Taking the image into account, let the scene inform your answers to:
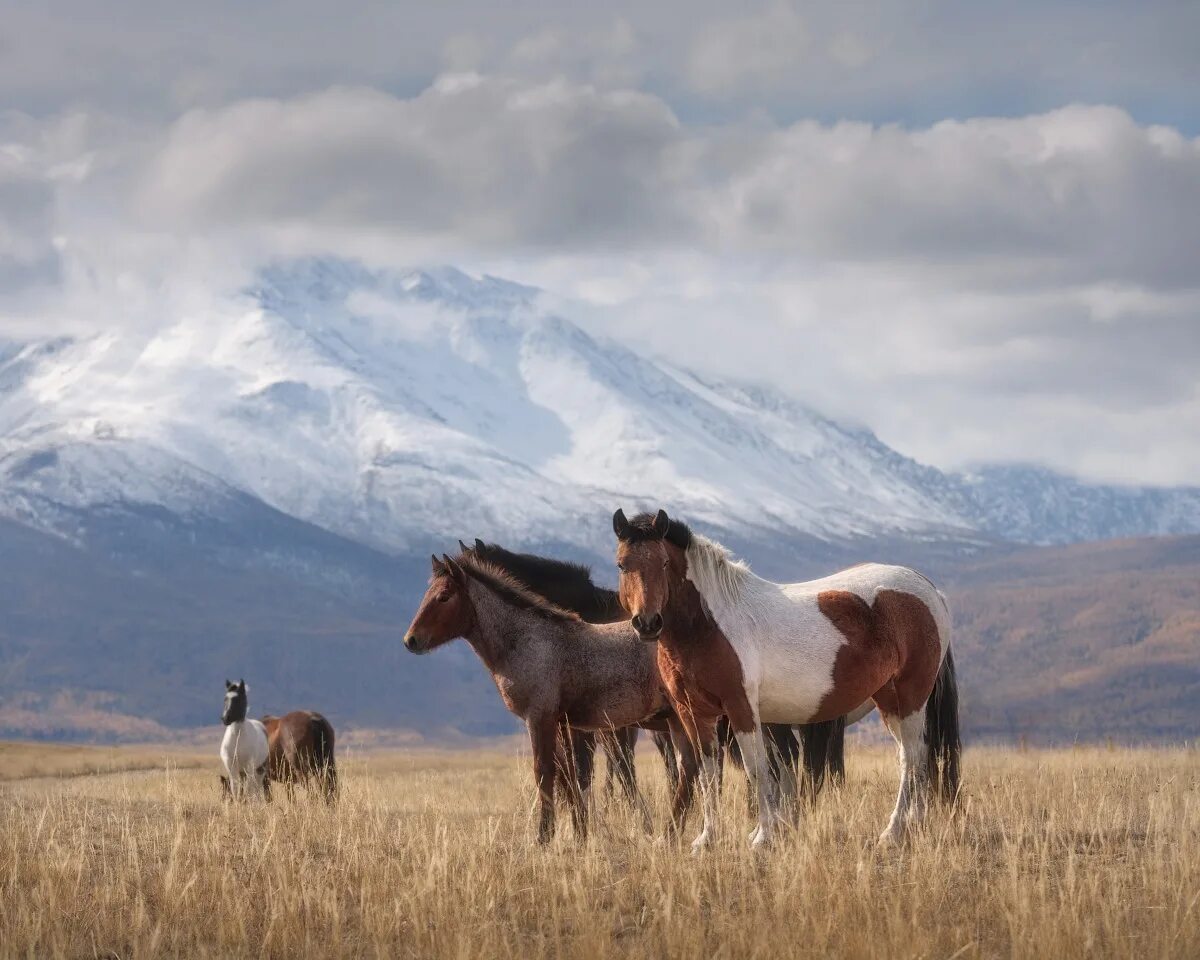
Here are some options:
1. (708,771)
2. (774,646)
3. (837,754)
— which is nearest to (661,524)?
(774,646)

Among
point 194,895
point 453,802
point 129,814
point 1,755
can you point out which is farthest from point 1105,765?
point 1,755

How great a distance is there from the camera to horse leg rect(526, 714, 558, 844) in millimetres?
15258

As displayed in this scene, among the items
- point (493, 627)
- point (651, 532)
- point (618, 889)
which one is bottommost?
point (618, 889)

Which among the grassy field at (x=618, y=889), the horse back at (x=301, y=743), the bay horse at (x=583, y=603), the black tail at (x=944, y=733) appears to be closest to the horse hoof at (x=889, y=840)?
the grassy field at (x=618, y=889)

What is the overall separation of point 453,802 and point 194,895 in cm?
1050

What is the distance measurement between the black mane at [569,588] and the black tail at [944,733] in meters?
3.73

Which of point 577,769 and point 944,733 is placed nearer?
point 944,733

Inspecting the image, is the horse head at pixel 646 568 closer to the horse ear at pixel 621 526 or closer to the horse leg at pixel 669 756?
the horse ear at pixel 621 526

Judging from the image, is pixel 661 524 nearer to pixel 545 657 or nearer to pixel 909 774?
pixel 545 657

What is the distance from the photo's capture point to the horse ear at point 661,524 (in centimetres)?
1388

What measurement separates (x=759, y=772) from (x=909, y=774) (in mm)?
1768

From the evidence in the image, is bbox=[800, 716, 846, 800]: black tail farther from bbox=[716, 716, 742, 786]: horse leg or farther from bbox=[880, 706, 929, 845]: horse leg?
bbox=[880, 706, 929, 845]: horse leg

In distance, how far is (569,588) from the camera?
18484 mm

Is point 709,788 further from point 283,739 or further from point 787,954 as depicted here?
point 283,739
